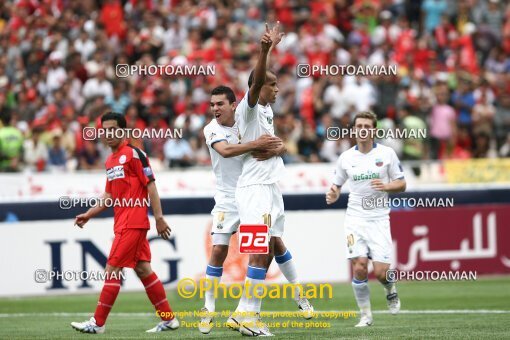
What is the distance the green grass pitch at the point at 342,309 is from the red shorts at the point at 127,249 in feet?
2.55

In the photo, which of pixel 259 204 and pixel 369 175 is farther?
pixel 369 175

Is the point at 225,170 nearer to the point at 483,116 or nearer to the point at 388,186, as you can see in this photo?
the point at 388,186

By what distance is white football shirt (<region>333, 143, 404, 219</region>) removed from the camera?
13.6m

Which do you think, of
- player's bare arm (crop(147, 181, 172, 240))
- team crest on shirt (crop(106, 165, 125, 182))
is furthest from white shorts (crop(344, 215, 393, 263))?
team crest on shirt (crop(106, 165, 125, 182))

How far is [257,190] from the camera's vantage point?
1202 cm

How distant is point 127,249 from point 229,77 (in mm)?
12160

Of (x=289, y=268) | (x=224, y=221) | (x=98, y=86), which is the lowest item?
(x=289, y=268)

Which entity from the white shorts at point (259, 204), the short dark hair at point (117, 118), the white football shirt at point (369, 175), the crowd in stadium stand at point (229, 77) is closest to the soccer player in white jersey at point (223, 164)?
the white shorts at point (259, 204)

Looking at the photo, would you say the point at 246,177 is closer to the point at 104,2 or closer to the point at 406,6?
the point at 104,2

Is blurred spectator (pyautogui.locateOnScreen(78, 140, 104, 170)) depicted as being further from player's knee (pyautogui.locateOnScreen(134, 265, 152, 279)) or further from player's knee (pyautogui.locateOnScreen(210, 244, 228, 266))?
player's knee (pyautogui.locateOnScreen(134, 265, 152, 279))

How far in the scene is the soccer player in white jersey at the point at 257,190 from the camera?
11.8m

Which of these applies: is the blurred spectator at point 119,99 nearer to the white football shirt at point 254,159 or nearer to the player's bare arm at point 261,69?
the white football shirt at point 254,159

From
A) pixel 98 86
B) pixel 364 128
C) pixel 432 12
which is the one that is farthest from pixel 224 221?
pixel 432 12

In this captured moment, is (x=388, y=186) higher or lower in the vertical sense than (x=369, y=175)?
lower
